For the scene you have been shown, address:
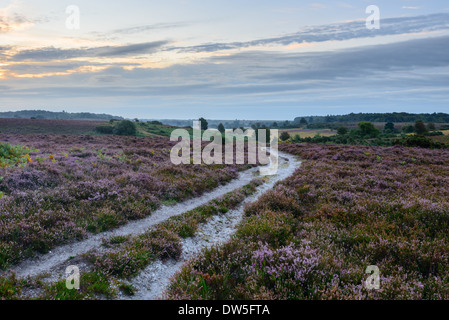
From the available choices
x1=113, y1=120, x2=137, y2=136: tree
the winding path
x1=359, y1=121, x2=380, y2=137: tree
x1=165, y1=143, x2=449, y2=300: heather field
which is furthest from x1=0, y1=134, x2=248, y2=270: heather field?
x1=359, y1=121, x2=380, y2=137: tree

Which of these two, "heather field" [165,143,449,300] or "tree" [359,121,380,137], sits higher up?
"tree" [359,121,380,137]

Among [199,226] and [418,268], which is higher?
[418,268]

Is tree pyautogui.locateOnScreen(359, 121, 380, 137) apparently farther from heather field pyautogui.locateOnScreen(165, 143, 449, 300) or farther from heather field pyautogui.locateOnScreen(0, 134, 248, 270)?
heather field pyautogui.locateOnScreen(165, 143, 449, 300)

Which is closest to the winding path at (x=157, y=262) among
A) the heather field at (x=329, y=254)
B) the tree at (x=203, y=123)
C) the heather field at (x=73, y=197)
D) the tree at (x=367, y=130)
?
the heather field at (x=73, y=197)

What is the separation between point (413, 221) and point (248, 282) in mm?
7046

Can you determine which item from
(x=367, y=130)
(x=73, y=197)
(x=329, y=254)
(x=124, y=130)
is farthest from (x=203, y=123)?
(x=329, y=254)

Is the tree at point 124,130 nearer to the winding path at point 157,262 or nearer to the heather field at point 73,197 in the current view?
the heather field at point 73,197

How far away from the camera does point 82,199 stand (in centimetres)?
1153

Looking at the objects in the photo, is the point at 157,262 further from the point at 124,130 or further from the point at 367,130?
the point at 367,130

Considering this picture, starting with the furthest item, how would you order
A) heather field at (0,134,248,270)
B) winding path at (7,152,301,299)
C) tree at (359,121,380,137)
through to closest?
tree at (359,121,380,137) → heather field at (0,134,248,270) → winding path at (7,152,301,299)

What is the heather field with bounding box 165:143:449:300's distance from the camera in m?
5.21

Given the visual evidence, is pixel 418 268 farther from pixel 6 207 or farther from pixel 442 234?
pixel 6 207

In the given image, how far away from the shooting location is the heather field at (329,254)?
5.21 metres
